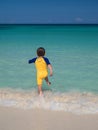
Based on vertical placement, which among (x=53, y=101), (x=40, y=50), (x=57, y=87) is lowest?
(x=53, y=101)

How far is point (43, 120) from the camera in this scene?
4.51 meters

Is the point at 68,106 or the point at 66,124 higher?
the point at 68,106

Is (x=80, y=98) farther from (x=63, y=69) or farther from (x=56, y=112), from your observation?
(x=63, y=69)

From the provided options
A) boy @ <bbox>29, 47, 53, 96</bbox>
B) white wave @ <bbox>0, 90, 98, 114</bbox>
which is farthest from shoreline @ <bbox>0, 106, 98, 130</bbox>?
boy @ <bbox>29, 47, 53, 96</bbox>

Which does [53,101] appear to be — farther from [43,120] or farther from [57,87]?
[57,87]

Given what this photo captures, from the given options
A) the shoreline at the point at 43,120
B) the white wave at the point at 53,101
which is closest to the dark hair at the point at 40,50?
the white wave at the point at 53,101

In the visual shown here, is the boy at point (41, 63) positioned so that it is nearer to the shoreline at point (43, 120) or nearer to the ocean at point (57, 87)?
the ocean at point (57, 87)

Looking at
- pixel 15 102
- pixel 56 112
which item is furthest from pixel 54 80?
pixel 56 112

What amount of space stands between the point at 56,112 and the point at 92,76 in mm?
3371

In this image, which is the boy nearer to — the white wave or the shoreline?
the white wave

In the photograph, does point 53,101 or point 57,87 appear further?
point 57,87

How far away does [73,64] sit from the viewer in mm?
9906

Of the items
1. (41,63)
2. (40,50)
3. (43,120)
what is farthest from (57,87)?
(43,120)

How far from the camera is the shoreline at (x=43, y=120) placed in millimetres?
4238
